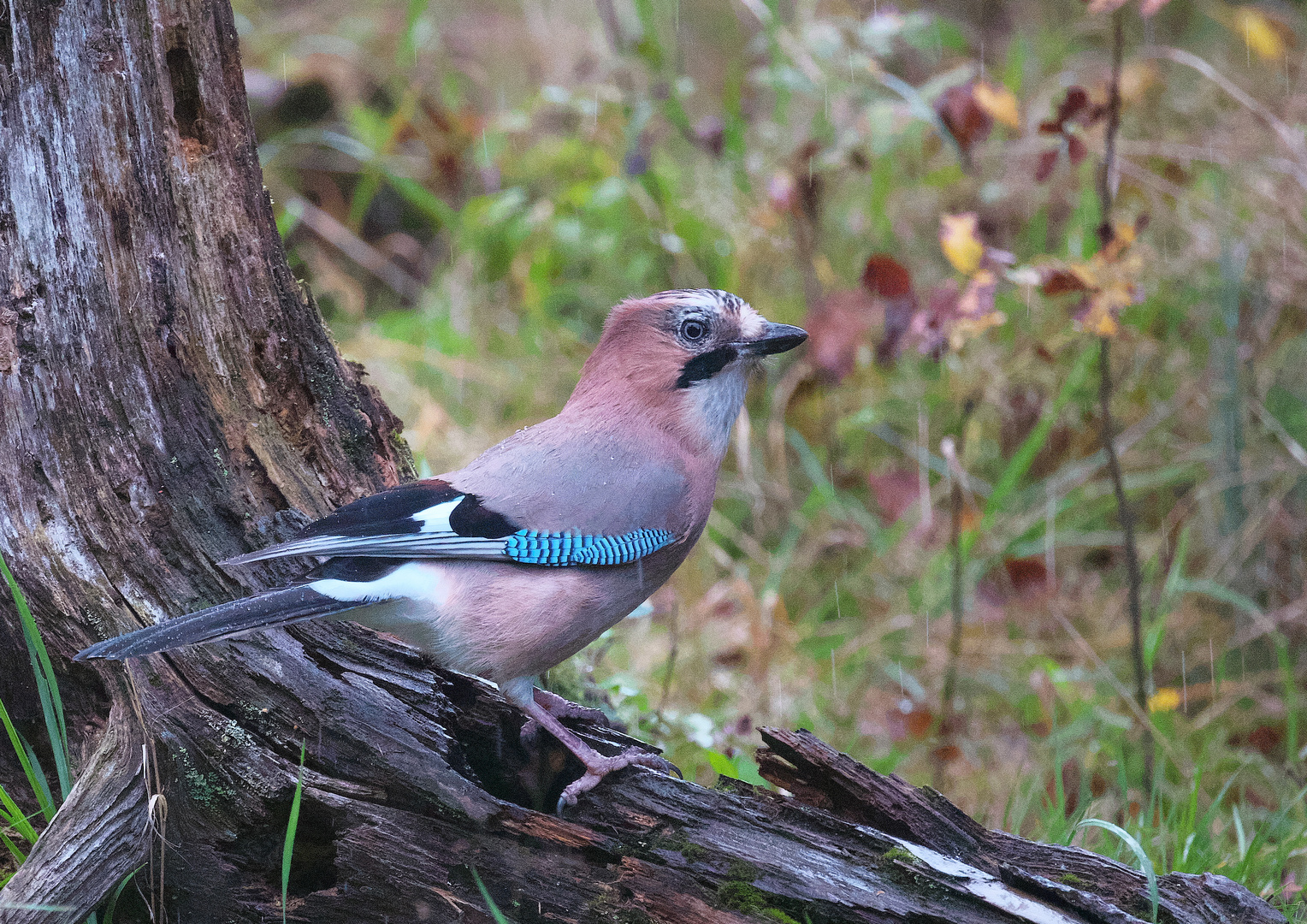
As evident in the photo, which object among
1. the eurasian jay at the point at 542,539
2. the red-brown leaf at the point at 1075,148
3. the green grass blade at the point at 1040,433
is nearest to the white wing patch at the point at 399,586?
the eurasian jay at the point at 542,539

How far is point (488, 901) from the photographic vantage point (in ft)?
7.93

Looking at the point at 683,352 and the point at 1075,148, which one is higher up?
the point at 1075,148

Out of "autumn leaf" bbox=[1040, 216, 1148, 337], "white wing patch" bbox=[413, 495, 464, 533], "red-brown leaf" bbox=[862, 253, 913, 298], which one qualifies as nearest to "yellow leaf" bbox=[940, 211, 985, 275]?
"autumn leaf" bbox=[1040, 216, 1148, 337]

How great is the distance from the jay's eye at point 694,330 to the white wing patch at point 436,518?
95 centimetres

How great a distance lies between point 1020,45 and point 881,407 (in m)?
2.37

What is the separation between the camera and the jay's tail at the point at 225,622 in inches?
91.2

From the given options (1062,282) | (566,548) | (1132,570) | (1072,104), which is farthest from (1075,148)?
(566,548)

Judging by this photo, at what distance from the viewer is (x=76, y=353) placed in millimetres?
2754

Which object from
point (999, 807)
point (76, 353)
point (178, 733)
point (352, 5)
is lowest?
point (999, 807)

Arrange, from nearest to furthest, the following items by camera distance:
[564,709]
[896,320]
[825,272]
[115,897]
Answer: [115,897]
[564,709]
[896,320]
[825,272]

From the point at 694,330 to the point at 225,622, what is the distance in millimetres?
1644

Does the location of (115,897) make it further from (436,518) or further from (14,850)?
(436,518)

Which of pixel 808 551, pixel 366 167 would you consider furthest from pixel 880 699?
pixel 366 167

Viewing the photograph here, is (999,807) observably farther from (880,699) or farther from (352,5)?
(352,5)
